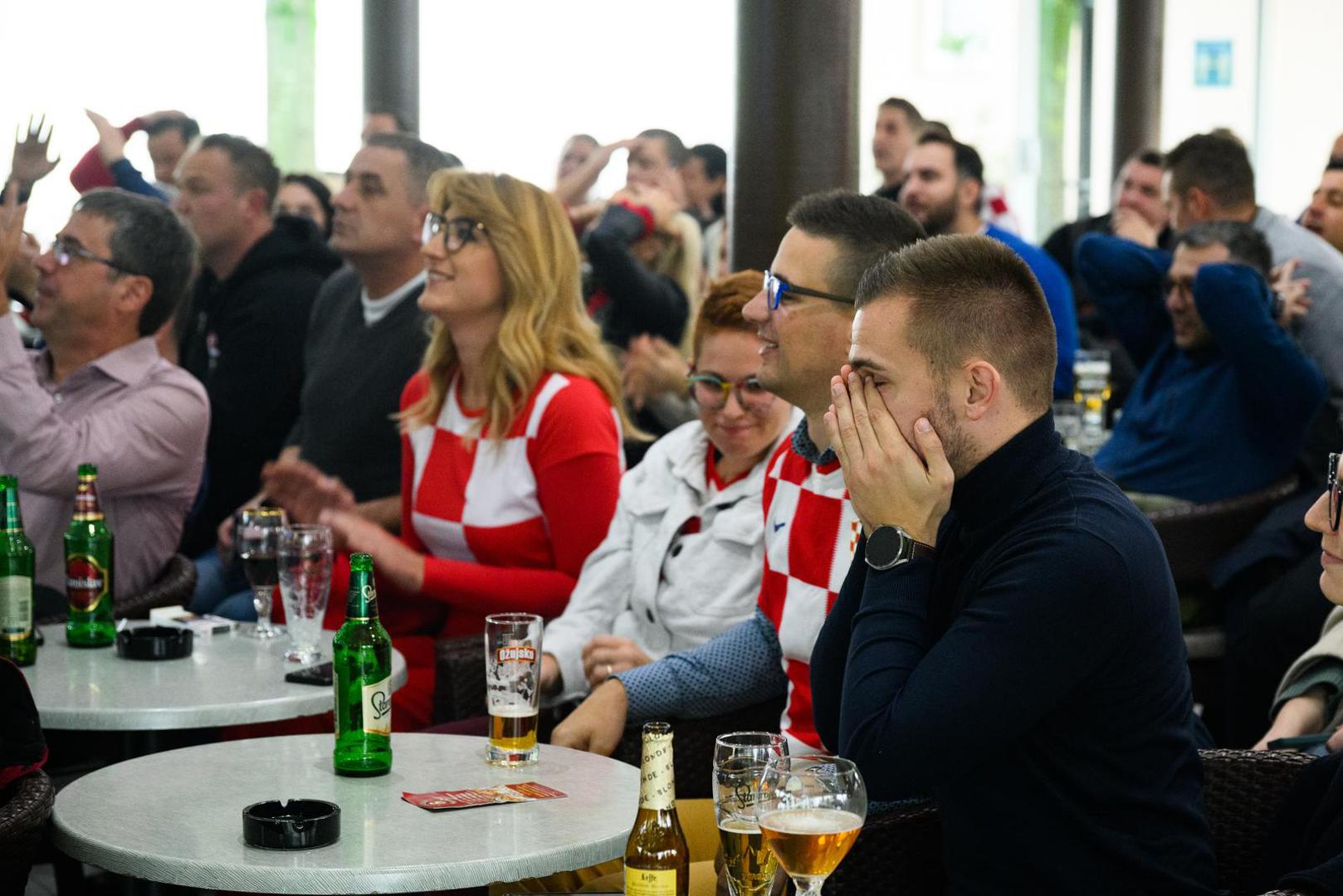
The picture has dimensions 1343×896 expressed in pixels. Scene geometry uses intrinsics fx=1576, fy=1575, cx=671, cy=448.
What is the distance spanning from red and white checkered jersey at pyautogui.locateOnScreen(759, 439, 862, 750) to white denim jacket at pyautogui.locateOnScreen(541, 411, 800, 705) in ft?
0.58

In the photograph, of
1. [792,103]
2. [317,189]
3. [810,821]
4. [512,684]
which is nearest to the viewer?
[810,821]

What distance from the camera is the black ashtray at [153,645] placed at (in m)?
2.78

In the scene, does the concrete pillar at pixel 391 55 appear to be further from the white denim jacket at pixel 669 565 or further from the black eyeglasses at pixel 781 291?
the black eyeglasses at pixel 781 291

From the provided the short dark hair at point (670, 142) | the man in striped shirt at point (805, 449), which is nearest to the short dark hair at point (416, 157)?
the short dark hair at point (670, 142)

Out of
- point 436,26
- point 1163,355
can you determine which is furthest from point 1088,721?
point 436,26

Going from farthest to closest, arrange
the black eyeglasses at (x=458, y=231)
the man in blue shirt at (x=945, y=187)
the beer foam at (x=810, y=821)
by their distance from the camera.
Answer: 1. the man in blue shirt at (x=945, y=187)
2. the black eyeglasses at (x=458, y=231)
3. the beer foam at (x=810, y=821)

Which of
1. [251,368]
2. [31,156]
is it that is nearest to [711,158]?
[251,368]

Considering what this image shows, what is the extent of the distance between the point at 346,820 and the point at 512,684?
326 millimetres

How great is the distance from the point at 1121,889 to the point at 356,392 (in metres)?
2.74

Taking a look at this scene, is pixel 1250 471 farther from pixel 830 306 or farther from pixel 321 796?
pixel 321 796

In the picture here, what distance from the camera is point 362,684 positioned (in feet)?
6.78

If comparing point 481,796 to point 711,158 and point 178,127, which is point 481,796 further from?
point 178,127

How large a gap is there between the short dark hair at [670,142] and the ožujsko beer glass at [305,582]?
143 inches

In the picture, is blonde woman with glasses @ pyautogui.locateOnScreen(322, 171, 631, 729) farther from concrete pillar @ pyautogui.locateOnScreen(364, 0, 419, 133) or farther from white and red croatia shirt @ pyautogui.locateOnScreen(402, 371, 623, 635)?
concrete pillar @ pyautogui.locateOnScreen(364, 0, 419, 133)
